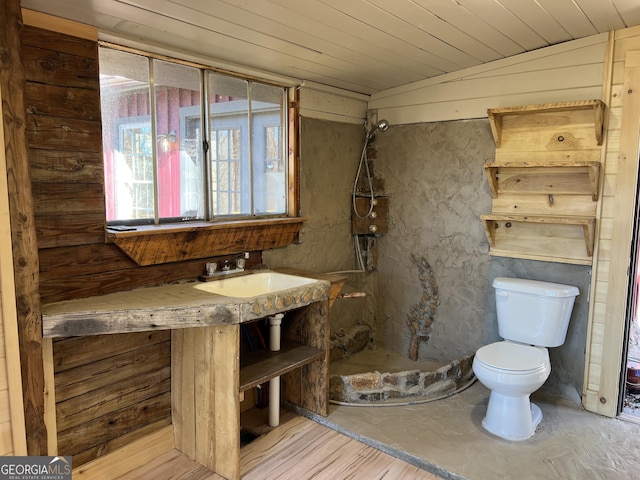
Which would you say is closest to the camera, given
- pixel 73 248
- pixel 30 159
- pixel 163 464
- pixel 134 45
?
pixel 30 159

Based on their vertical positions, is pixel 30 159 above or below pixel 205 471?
above

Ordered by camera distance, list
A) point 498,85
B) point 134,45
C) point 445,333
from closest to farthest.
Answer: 1. point 134,45
2. point 498,85
3. point 445,333

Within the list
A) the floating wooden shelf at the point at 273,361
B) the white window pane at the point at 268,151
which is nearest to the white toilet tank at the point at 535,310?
the floating wooden shelf at the point at 273,361

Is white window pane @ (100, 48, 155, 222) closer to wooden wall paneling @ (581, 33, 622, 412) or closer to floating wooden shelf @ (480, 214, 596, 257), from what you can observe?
floating wooden shelf @ (480, 214, 596, 257)

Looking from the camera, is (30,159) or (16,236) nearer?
(16,236)

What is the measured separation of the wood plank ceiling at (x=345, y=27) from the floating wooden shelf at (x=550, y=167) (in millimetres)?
653

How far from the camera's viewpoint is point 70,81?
5.90 ft

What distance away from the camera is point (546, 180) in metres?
2.70

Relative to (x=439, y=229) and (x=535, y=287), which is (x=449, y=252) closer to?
(x=439, y=229)

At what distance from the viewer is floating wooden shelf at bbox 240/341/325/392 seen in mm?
2141

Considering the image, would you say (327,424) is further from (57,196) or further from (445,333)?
(57,196)

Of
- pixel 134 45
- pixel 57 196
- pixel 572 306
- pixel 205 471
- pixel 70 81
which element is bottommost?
pixel 205 471

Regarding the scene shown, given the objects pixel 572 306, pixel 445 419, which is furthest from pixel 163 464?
pixel 572 306

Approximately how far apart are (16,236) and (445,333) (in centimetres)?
262
